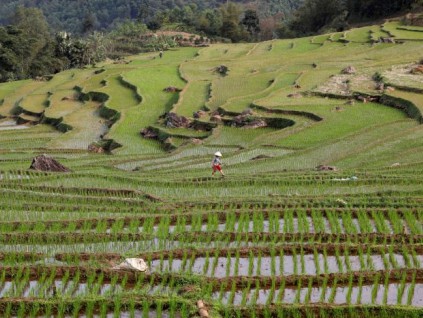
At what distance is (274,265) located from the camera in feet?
28.2

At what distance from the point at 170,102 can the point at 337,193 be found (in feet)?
55.3

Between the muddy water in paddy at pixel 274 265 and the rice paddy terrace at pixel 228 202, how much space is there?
32 mm

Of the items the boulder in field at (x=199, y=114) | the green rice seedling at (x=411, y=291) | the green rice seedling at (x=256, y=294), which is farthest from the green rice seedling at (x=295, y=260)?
the boulder in field at (x=199, y=114)

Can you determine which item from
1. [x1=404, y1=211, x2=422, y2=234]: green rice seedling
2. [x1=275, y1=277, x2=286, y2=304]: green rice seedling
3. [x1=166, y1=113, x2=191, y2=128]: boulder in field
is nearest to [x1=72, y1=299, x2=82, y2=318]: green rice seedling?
[x1=275, y1=277, x2=286, y2=304]: green rice seedling

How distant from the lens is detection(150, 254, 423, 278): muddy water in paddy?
27.5ft

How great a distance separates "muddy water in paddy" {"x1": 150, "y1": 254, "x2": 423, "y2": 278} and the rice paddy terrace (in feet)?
0.11

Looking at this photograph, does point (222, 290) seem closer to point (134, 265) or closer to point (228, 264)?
point (228, 264)

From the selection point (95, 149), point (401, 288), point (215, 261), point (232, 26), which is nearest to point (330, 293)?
point (401, 288)

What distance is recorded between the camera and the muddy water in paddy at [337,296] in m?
7.42

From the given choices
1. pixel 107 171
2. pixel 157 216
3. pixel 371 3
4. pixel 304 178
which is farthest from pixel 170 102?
pixel 371 3

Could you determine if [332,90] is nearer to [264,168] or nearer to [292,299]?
[264,168]

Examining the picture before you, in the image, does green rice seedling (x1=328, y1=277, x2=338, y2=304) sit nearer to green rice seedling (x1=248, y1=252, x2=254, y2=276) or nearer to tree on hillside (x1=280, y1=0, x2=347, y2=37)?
green rice seedling (x1=248, y1=252, x2=254, y2=276)

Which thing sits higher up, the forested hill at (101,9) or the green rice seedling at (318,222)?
the green rice seedling at (318,222)

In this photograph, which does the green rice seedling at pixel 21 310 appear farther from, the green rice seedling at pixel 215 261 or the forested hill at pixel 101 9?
the forested hill at pixel 101 9
